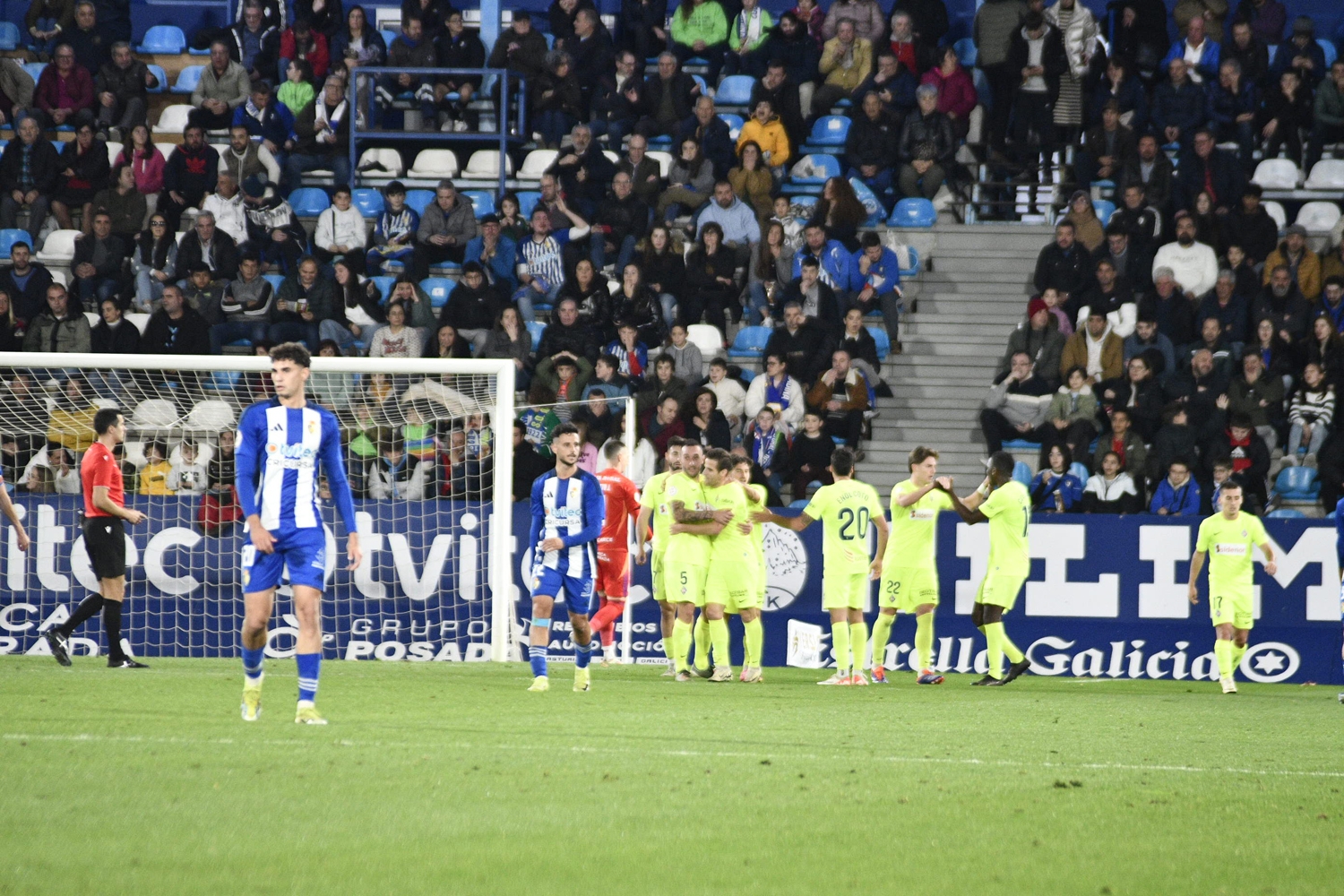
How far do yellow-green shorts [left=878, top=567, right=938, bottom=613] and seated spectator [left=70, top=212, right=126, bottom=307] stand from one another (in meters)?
10.2

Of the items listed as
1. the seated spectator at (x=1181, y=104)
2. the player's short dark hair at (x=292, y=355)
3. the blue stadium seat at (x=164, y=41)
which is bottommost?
the player's short dark hair at (x=292, y=355)

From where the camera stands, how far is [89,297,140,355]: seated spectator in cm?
1806

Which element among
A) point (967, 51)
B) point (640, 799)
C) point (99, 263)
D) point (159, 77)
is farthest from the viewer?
point (159, 77)

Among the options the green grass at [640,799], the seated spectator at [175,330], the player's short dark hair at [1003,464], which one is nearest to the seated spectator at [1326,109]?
the player's short dark hair at [1003,464]

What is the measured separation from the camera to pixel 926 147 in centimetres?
2017

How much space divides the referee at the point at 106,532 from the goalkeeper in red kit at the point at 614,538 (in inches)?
154

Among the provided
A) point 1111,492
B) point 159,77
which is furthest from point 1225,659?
point 159,77

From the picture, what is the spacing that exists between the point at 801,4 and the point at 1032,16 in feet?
10.1

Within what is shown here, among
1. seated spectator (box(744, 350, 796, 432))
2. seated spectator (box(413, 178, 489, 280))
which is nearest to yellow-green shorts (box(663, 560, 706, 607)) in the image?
seated spectator (box(744, 350, 796, 432))

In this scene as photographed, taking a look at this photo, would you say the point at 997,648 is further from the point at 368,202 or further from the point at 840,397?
the point at 368,202

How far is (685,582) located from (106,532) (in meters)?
4.68

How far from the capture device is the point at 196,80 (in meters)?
22.4

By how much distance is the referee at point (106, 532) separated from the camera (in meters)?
12.6

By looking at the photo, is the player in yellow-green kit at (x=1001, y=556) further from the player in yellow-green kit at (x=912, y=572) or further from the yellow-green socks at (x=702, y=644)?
the yellow-green socks at (x=702, y=644)
